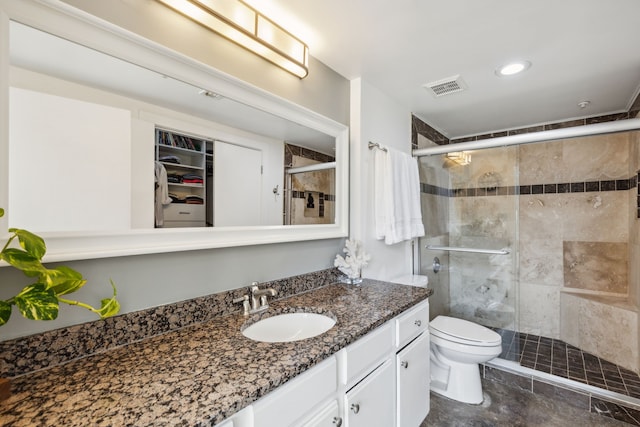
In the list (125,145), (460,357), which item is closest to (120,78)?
(125,145)

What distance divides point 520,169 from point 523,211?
0.45 meters

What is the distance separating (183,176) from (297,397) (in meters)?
0.85

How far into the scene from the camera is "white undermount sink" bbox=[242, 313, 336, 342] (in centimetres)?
128

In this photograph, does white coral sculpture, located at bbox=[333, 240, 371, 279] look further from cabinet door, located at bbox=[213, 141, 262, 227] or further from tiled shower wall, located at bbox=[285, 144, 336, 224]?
cabinet door, located at bbox=[213, 141, 262, 227]

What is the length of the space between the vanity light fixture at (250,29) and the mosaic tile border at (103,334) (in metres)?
1.10

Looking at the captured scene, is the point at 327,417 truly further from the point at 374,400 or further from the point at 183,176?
the point at 183,176

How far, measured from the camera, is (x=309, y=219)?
1.67 metres

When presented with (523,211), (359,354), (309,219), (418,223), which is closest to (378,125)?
(418,223)

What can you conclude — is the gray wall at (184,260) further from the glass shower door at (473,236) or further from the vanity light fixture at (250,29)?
the glass shower door at (473,236)

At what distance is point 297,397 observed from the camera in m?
0.86

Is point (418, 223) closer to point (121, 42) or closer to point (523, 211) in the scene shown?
point (523, 211)

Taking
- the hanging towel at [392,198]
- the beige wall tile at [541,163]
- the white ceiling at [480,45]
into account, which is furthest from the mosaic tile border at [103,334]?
the beige wall tile at [541,163]

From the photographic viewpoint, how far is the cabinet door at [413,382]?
146 centimetres

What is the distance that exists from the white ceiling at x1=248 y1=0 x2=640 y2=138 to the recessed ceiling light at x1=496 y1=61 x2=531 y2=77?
4cm
